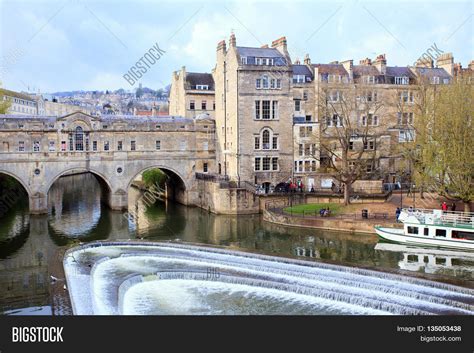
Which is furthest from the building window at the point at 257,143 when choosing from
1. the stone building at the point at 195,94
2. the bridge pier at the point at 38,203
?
the bridge pier at the point at 38,203

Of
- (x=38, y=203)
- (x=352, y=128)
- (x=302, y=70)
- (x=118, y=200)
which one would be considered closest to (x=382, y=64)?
(x=302, y=70)

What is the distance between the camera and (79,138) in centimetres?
5156

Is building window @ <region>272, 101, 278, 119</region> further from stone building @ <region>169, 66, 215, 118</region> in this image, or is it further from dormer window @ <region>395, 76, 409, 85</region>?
dormer window @ <region>395, 76, 409, 85</region>

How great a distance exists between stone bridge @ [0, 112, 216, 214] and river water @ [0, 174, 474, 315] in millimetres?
2950

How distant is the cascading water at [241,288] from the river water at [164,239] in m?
1.48

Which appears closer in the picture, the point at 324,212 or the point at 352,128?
the point at 324,212

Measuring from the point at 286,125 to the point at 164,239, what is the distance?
19620 mm

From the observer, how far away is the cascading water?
22.5m

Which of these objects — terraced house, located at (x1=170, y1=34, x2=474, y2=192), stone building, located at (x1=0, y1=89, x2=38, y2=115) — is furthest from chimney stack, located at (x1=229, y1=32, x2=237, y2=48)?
stone building, located at (x1=0, y1=89, x2=38, y2=115)

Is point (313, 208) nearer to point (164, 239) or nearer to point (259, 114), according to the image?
point (259, 114)

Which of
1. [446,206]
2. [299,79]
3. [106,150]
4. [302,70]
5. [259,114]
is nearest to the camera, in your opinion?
[446,206]

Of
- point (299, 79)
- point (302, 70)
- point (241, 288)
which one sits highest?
point (302, 70)

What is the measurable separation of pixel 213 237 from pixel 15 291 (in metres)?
16.5

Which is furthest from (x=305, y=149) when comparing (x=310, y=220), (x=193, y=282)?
(x=193, y=282)
